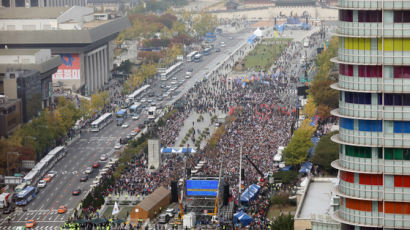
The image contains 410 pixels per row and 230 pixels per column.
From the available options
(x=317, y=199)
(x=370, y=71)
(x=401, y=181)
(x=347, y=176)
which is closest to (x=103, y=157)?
(x=317, y=199)

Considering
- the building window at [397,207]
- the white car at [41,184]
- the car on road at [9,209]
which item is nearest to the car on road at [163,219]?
the car on road at [9,209]

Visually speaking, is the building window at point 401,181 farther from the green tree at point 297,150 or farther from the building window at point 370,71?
the green tree at point 297,150

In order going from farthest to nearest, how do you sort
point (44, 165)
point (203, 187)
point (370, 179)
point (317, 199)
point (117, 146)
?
point (117, 146) < point (44, 165) < point (203, 187) < point (317, 199) < point (370, 179)

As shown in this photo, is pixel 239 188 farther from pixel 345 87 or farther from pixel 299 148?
pixel 345 87

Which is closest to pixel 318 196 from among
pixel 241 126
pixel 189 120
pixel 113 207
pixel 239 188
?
pixel 239 188

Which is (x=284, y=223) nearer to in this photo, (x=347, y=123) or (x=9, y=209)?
(x=347, y=123)

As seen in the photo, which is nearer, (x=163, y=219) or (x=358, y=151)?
(x=358, y=151)
